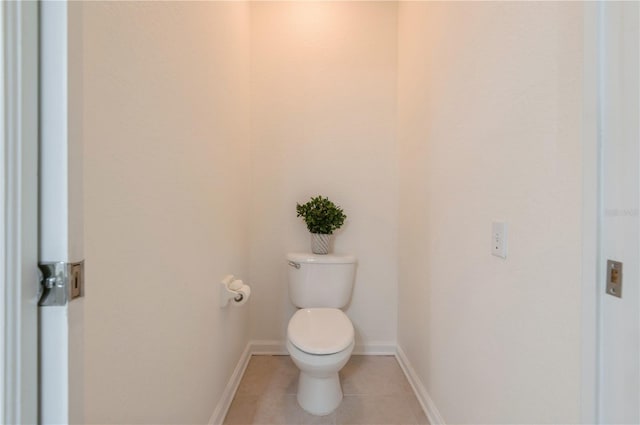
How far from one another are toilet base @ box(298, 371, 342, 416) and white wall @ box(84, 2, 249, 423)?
0.41 metres

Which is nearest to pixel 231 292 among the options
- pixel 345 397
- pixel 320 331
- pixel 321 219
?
pixel 320 331

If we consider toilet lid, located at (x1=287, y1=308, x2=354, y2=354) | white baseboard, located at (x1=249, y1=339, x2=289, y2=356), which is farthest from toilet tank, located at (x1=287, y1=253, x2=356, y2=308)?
white baseboard, located at (x1=249, y1=339, x2=289, y2=356)

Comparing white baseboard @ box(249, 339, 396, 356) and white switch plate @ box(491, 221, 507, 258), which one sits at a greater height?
white switch plate @ box(491, 221, 507, 258)

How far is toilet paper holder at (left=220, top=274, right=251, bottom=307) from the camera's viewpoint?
135 centimetres

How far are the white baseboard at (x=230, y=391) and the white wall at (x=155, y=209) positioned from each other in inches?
2.2

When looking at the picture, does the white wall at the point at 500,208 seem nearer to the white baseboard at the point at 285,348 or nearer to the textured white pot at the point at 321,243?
the white baseboard at the point at 285,348

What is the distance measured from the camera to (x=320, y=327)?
148 cm

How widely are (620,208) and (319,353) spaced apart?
3.68ft

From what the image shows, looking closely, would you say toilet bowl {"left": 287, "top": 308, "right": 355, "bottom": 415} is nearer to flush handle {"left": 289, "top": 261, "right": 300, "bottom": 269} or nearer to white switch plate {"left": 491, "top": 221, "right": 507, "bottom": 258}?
flush handle {"left": 289, "top": 261, "right": 300, "bottom": 269}

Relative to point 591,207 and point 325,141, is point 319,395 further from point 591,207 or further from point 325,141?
point 325,141

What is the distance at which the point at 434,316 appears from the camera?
4.49 ft

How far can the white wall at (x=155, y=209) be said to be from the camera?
589 millimetres

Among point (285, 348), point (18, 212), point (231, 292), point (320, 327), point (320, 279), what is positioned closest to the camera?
point (18, 212)

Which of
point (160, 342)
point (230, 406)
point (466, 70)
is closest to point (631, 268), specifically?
point (466, 70)
